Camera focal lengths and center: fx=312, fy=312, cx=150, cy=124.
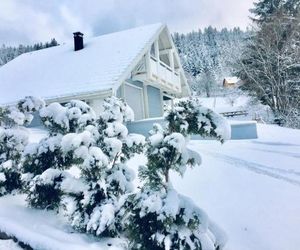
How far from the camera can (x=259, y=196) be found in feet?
18.9

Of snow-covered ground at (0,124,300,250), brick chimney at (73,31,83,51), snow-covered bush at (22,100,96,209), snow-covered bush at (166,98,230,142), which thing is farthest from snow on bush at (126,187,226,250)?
brick chimney at (73,31,83,51)

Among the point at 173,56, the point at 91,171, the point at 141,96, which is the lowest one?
the point at 91,171

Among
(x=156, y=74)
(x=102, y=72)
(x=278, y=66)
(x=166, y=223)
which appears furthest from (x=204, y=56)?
(x=166, y=223)

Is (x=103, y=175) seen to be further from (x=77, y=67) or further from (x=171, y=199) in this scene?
(x=77, y=67)

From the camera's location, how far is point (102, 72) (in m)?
13.3

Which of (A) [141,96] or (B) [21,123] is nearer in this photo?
(B) [21,123]

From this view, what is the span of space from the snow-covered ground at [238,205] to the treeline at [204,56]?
42544mm

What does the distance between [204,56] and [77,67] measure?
57.0 m

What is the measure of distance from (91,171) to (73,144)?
1.38 ft

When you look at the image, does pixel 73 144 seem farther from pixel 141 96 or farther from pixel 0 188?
pixel 141 96

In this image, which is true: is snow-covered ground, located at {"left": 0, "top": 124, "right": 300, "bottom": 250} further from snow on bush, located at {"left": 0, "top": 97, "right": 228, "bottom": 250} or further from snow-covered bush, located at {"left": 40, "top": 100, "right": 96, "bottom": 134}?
snow-covered bush, located at {"left": 40, "top": 100, "right": 96, "bottom": 134}

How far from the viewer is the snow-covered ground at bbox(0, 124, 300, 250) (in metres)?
3.80

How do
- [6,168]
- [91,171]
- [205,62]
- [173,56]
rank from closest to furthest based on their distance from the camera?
[91,171]
[6,168]
[173,56]
[205,62]

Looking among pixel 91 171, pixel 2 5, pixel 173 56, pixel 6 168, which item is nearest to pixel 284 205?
pixel 91 171
